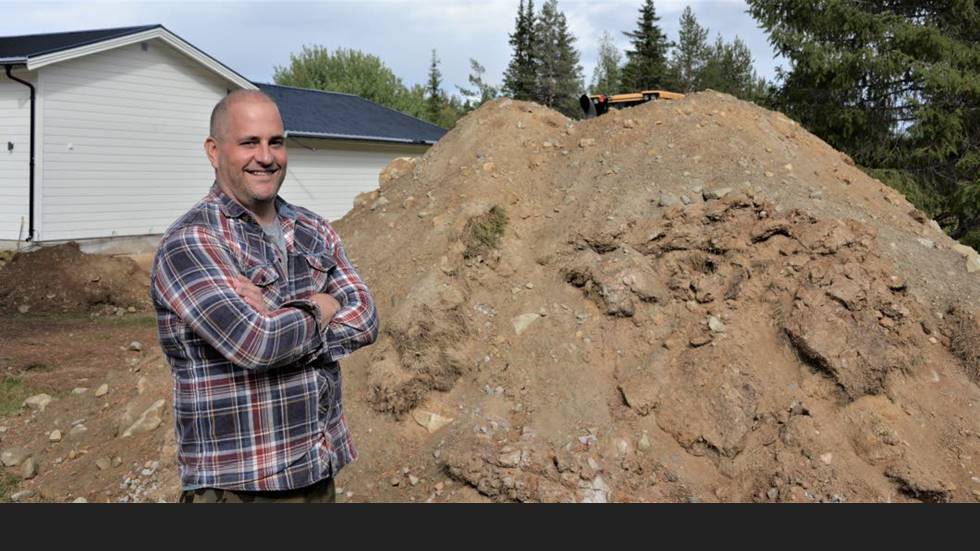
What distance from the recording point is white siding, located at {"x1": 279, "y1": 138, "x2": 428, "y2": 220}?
1816cm

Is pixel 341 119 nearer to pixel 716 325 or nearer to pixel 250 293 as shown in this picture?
pixel 716 325

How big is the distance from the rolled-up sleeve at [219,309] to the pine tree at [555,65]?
1757 inches

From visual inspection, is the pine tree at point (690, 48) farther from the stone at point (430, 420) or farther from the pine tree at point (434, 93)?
the stone at point (430, 420)

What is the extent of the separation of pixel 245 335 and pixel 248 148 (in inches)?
22.9

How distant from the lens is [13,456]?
560 cm

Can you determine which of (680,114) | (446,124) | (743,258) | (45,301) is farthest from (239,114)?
(446,124)

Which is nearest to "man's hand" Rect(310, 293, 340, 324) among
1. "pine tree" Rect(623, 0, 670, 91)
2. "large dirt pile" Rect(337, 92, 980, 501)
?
"large dirt pile" Rect(337, 92, 980, 501)

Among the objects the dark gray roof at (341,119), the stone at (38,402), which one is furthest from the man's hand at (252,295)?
the dark gray roof at (341,119)

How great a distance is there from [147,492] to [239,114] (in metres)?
3.46

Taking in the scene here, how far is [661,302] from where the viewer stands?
17.7 feet

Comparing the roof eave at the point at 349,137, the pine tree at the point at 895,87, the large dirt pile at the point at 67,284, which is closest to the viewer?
the large dirt pile at the point at 67,284

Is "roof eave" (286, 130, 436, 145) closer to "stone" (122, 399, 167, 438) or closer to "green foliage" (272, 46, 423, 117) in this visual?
"stone" (122, 399, 167, 438)

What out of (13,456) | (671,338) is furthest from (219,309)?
(13,456)

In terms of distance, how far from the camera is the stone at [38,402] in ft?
22.0
